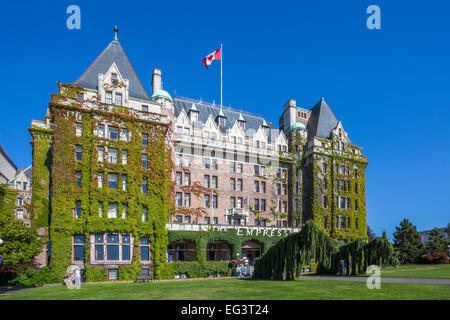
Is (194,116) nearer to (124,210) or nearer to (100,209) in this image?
(124,210)

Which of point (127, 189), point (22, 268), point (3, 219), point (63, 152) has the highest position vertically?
point (63, 152)

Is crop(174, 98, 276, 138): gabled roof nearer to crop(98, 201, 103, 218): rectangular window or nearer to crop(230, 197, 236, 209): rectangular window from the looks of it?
crop(230, 197, 236, 209): rectangular window

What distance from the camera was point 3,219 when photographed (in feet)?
105

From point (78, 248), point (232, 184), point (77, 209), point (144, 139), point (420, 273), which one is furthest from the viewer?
point (232, 184)

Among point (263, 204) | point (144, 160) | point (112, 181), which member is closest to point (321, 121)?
point (263, 204)

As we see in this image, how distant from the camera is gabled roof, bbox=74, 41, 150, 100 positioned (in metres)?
45.3

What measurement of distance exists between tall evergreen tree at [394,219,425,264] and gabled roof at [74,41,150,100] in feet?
149

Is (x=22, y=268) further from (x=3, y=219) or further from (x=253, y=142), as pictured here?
(x=253, y=142)

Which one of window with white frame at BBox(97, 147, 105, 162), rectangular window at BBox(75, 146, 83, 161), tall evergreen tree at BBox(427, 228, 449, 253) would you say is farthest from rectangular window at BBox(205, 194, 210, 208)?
tall evergreen tree at BBox(427, 228, 449, 253)

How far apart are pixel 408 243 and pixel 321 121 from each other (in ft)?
80.0

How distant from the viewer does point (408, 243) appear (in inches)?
2260
